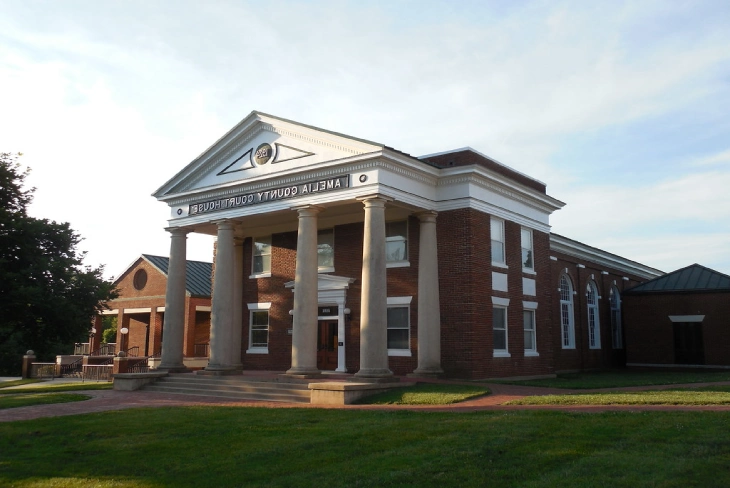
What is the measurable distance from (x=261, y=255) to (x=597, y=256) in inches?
749

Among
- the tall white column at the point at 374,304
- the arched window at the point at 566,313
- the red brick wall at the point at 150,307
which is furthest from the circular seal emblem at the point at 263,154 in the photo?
the red brick wall at the point at 150,307

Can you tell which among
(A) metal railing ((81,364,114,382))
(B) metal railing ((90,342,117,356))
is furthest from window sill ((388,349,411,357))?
(B) metal railing ((90,342,117,356))

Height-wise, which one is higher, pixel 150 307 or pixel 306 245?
pixel 306 245

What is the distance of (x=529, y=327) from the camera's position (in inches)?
1079

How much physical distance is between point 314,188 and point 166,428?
435 inches

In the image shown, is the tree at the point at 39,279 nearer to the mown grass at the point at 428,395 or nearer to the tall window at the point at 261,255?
the tall window at the point at 261,255

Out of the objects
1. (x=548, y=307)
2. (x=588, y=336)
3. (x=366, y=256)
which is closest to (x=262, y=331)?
(x=366, y=256)

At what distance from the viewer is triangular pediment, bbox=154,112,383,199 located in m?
23.1

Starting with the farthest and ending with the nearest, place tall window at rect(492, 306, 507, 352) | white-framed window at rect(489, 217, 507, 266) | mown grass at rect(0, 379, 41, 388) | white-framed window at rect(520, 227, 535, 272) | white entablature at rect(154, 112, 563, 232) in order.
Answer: mown grass at rect(0, 379, 41, 388) → white-framed window at rect(520, 227, 535, 272) → white-framed window at rect(489, 217, 507, 266) → tall window at rect(492, 306, 507, 352) → white entablature at rect(154, 112, 563, 232)

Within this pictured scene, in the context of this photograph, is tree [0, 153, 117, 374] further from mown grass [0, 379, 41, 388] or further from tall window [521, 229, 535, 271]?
tall window [521, 229, 535, 271]

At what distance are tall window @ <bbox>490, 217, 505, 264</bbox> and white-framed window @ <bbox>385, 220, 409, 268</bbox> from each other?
10.7ft

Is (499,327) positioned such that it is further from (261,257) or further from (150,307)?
(150,307)

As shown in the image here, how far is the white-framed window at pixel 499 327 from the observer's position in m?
24.9

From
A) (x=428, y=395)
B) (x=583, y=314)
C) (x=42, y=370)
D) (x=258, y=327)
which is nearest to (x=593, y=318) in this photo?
(x=583, y=314)
